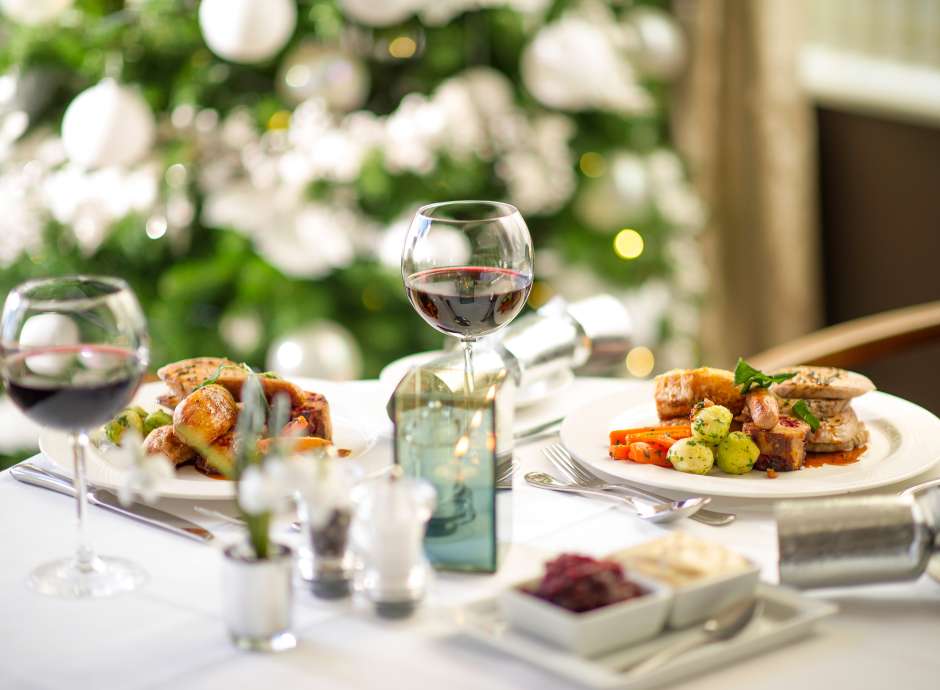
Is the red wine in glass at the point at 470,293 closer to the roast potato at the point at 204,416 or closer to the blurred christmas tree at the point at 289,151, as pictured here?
the roast potato at the point at 204,416

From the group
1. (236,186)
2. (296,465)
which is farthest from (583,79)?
(296,465)

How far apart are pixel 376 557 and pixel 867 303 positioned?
3.40m

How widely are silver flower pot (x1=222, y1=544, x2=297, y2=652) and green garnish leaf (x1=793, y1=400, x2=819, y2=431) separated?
68 cm

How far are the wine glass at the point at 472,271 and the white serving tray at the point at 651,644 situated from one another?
0.48m

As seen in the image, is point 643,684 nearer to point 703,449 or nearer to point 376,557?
point 376,557

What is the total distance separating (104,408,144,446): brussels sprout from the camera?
1.45m

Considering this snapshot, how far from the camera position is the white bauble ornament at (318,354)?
277 centimetres

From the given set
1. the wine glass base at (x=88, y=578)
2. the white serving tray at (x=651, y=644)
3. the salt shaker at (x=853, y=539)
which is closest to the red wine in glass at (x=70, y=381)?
the wine glass base at (x=88, y=578)

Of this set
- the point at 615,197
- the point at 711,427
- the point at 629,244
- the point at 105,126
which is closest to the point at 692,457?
the point at 711,427

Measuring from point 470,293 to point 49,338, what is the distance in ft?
1.69

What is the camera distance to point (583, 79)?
2.90 metres

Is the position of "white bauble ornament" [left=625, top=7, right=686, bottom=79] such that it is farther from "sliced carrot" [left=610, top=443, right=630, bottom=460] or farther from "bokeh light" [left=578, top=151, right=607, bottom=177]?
"sliced carrot" [left=610, top=443, right=630, bottom=460]

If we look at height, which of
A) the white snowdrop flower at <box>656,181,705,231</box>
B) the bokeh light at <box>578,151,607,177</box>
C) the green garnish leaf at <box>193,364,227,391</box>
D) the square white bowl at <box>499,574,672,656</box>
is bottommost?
the square white bowl at <box>499,574,672,656</box>

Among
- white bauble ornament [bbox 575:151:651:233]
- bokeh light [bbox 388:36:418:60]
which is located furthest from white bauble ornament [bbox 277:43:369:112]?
white bauble ornament [bbox 575:151:651:233]
